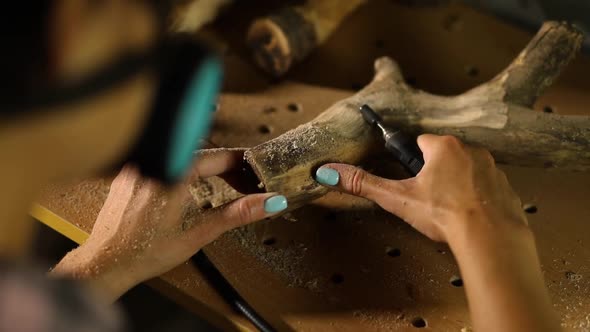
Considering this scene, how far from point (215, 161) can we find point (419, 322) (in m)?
0.41

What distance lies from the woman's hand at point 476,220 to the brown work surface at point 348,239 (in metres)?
0.12

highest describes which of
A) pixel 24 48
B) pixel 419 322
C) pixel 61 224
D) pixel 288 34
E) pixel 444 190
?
pixel 24 48

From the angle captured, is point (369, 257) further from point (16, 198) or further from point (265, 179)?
point (16, 198)

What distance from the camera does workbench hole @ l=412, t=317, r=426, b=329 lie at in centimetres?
102

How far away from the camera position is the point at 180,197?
105cm

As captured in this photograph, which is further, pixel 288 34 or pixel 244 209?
pixel 288 34

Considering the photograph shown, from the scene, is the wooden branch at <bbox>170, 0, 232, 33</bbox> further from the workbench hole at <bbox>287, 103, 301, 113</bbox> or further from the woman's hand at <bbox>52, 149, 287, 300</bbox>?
the woman's hand at <bbox>52, 149, 287, 300</bbox>

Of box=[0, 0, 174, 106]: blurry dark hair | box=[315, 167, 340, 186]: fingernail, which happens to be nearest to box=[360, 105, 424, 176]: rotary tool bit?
box=[315, 167, 340, 186]: fingernail

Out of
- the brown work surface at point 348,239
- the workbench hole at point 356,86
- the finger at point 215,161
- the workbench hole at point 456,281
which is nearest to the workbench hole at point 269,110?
the brown work surface at point 348,239

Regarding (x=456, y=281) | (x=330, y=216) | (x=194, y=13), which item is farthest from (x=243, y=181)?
(x=194, y=13)

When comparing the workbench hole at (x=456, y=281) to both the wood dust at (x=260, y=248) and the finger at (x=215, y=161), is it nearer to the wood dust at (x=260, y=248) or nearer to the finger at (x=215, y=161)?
the wood dust at (x=260, y=248)

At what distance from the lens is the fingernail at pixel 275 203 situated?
1.01 m

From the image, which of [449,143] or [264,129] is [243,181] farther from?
[449,143]

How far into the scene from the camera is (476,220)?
94cm
